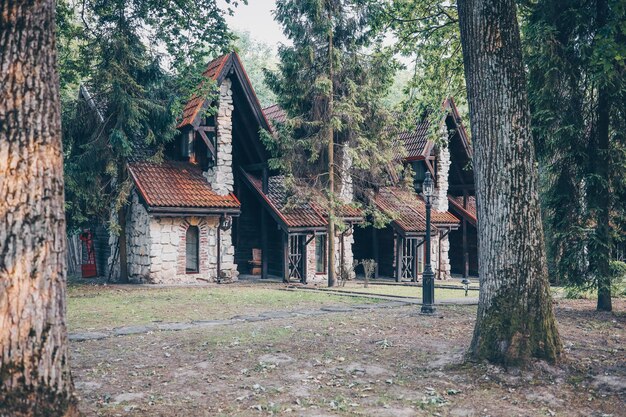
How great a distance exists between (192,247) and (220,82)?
646cm

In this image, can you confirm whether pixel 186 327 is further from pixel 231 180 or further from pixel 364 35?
pixel 364 35

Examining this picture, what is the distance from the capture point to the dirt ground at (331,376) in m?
6.25

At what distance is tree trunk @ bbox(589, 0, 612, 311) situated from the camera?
12594 millimetres

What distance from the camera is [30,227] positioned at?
15.1 feet

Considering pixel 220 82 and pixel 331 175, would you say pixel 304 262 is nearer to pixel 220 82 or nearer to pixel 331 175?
pixel 331 175

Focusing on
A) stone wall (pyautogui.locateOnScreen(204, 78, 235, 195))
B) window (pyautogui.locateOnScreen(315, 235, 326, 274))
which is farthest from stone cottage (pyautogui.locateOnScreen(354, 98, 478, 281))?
stone wall (pyautogui.locateOnScreen(204, 78, 235, 195))

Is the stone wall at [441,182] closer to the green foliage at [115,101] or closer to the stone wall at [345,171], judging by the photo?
the stone wall at [345,171]

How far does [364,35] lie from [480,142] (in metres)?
14.6

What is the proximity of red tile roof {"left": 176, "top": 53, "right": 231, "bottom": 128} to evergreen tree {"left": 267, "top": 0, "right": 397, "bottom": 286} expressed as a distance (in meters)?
1.92

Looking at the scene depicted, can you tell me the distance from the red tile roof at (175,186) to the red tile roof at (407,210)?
762 centimetres

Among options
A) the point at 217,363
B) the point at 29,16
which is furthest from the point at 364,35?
the point at 29,16

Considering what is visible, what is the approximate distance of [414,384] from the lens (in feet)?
23.4

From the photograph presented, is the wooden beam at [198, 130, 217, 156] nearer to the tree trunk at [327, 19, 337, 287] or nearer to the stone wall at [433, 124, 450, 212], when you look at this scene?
the tree trunk at [327, 19, 337, 287]

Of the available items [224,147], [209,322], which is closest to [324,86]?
[224,147]
